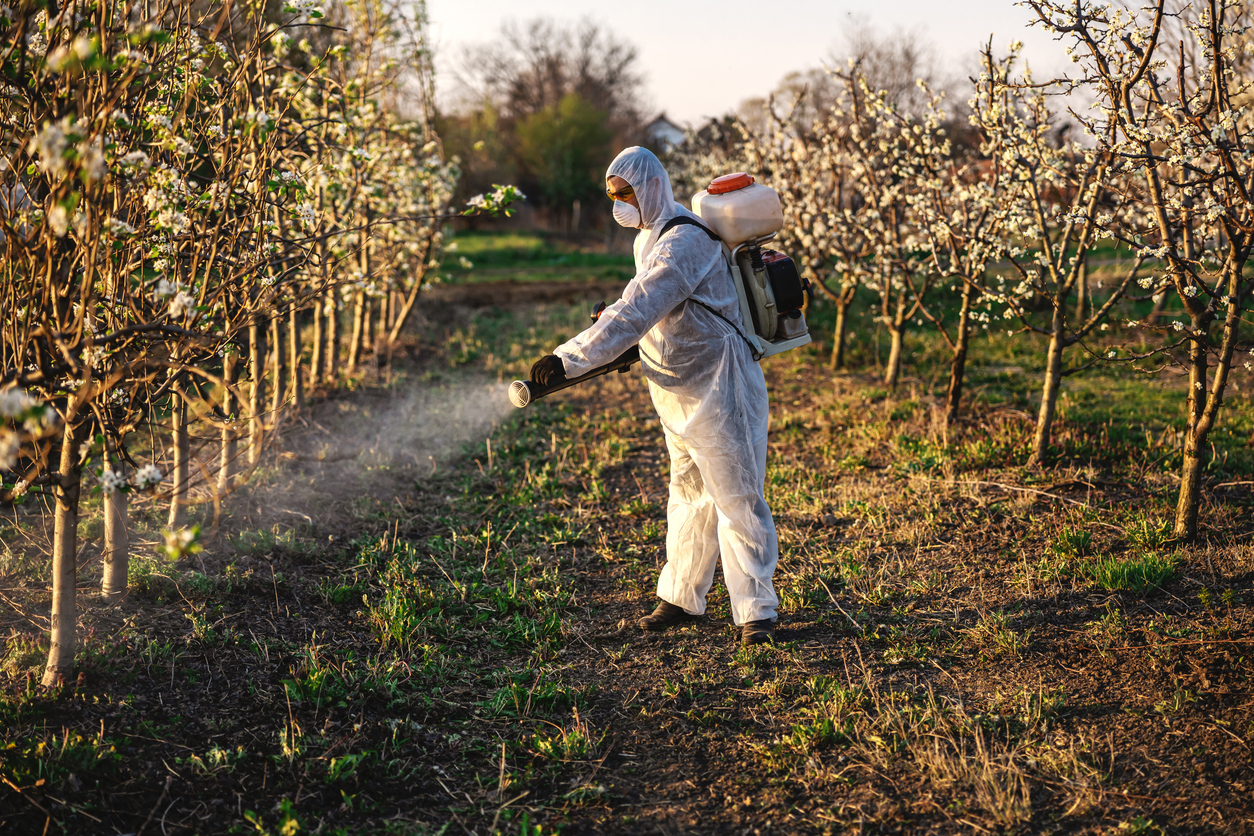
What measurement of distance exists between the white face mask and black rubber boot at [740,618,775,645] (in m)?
1.86

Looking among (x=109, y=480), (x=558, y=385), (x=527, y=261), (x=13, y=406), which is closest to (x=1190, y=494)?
(x=558, y=385)

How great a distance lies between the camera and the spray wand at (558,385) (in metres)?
3.16

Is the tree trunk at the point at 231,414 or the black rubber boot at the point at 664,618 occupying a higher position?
the tree trunk at the point at 231,414

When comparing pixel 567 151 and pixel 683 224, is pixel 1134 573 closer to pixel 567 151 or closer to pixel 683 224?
pixel 683 224

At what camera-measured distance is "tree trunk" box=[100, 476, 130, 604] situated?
3420mm

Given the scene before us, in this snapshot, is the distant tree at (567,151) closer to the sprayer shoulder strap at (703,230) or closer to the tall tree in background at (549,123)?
the tall tree in background at (549,123)

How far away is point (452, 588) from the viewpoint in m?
4.15

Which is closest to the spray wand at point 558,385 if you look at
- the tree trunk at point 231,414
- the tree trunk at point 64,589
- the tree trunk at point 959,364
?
the tree trunk at point 64,589

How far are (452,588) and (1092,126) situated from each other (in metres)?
3.88

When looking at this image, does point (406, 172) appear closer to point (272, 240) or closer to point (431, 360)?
point (431, 360)

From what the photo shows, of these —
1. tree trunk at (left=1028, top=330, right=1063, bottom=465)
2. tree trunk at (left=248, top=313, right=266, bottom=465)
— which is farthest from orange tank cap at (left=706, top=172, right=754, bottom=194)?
tree trunk at (left=1028, top=330, right=1063, bottom=465)

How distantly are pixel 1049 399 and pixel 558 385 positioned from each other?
146 inches

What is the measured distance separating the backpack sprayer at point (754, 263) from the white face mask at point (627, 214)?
171 millimetres

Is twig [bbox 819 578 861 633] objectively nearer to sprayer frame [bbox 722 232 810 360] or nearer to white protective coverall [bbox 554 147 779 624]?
white protective coverall [bbox 554 147 779 624]
